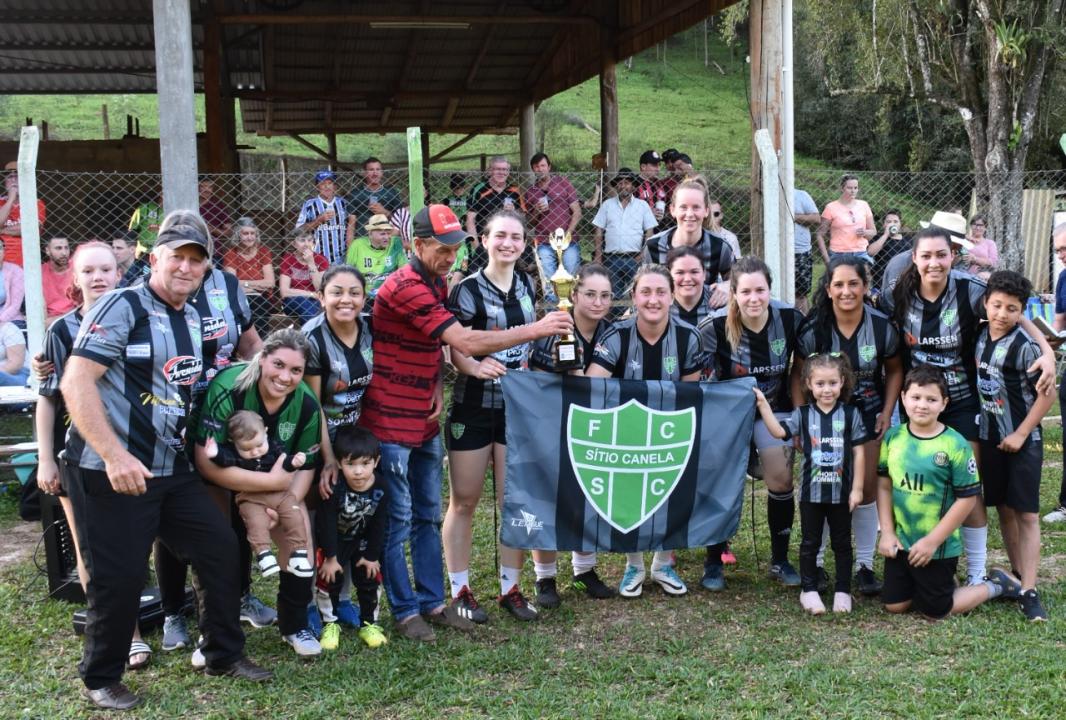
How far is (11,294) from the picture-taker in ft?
29.1

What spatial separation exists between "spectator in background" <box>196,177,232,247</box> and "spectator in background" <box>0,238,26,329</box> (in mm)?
1623

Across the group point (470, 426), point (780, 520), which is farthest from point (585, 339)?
point (780, 520)

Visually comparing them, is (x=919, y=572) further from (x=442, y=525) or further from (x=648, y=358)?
(x=442, y=525)

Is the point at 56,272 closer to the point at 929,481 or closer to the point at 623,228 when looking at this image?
the point at 623,228

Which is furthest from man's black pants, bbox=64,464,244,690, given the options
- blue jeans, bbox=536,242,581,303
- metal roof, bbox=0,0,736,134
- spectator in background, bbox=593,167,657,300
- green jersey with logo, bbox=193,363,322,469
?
metal roof, bbox=0,0,736,134

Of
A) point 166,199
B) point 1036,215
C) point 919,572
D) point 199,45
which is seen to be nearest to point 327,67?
point 199,45

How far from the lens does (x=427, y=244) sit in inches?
187

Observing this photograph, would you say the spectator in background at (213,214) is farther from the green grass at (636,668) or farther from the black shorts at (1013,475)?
the black shorts at (1013,475)

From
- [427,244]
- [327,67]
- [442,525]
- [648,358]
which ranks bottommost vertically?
[442,525]

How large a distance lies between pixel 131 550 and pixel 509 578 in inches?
75.3

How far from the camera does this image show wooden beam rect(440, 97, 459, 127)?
18078 millimetres

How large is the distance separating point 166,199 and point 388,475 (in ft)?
12.3

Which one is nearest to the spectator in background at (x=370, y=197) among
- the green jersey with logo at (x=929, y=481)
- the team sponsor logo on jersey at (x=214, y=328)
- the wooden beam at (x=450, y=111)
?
the team sponsor logo on jersey at (x=214, y=328)

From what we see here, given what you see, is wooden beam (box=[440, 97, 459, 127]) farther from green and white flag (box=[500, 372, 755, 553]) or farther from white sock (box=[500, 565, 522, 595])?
white sock (box=[500, 565, 522, 595])
